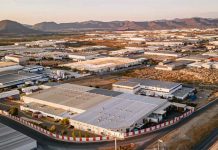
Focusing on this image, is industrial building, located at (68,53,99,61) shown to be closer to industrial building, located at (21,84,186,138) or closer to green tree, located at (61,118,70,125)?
industrial building, located at (21,84,186,138)

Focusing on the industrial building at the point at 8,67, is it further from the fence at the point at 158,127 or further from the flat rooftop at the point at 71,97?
the fence at the point at 158,127

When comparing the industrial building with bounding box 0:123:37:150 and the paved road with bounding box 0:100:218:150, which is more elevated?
the industrial building with bounding box 0:123:37:150

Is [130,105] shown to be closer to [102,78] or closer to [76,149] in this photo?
[76,149]

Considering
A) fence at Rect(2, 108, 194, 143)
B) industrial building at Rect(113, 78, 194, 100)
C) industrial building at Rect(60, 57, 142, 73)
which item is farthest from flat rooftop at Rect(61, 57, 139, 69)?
fence at Rect(2, 108, 194, 143)

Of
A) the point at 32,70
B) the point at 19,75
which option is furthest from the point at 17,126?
the point at 32,70

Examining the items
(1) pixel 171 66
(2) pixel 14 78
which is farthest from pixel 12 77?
(1) pixel 171 66

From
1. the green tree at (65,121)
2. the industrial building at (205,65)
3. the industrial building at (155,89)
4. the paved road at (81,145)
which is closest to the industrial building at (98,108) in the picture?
the green tree at (65,121)
